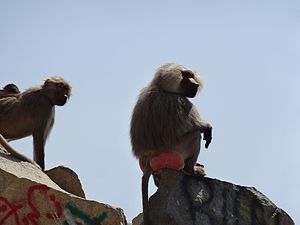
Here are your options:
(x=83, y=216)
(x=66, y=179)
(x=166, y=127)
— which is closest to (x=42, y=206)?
(x=83, y=216)

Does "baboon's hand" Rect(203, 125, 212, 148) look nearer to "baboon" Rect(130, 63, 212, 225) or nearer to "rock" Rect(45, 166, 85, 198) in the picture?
"baboon" Rect(130, 63, 212, 225)

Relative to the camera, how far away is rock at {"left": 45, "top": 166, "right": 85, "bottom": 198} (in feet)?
22.8

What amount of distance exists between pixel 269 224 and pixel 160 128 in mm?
1595

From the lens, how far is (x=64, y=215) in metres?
5.75

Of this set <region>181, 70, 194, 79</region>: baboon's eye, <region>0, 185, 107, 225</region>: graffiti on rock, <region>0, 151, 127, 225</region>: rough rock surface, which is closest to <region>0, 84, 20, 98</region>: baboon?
<region>181, 70, 194, 79</region>: baboon's eye

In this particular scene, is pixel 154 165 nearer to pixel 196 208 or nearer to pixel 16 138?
pixel 196 208

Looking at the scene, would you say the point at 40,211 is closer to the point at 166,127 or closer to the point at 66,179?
the point at 66,179

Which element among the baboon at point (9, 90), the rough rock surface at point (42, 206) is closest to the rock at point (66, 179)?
the rough rock surface at point (42, 206)

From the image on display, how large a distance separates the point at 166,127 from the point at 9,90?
108 inches

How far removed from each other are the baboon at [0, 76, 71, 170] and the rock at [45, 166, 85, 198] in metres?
1.34

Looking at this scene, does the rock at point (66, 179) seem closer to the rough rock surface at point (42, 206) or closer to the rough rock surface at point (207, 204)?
the rough rock surface at point (207, 204)

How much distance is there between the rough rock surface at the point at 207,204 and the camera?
21.5 ft

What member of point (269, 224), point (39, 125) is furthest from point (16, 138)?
point (269, 224)

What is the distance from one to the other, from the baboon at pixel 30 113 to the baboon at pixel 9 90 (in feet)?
0.28
